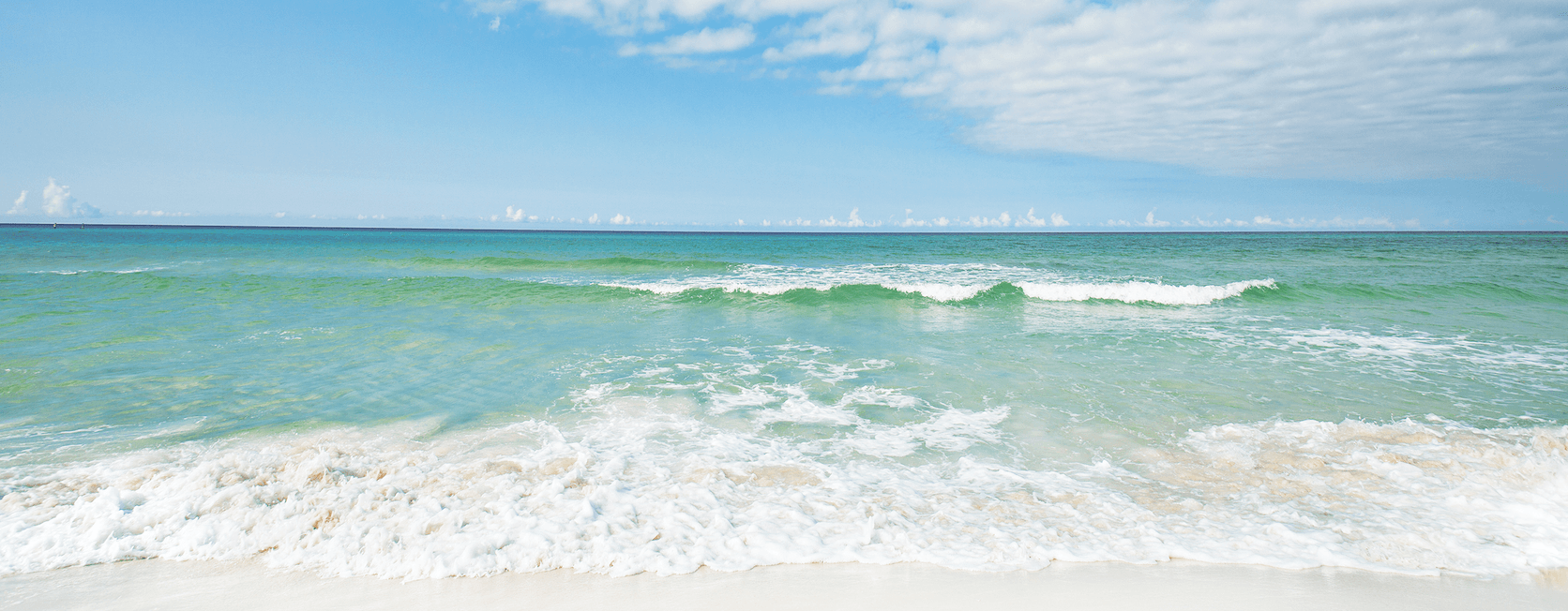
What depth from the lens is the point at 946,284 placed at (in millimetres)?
19766

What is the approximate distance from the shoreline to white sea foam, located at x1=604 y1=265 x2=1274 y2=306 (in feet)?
42.9

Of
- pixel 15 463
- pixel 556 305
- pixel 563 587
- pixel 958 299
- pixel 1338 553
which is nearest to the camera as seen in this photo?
pixel 563 587

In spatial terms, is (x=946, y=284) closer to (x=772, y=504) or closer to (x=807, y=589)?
(x=772, y=504)

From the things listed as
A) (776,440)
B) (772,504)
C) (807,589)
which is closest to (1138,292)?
(776,440)

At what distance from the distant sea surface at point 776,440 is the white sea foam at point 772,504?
2cm

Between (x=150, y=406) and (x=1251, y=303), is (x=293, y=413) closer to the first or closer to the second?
(x=150, y=406)

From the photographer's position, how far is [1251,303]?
15.2m

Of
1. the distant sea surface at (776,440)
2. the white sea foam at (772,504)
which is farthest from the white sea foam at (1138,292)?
the white sea foam at (772,504)

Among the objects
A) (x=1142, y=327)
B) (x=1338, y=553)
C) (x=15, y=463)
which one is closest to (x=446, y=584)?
(x=15, y=463)

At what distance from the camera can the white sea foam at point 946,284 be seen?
16656 mm

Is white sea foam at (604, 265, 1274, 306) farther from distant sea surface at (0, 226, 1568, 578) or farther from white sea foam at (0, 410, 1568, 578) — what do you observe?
white sea foam at (0, 410, 1568, 578)

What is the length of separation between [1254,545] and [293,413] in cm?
816

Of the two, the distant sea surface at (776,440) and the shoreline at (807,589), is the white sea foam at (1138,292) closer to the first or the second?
the distant sea surface at (776,440)

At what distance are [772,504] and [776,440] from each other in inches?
57.0
